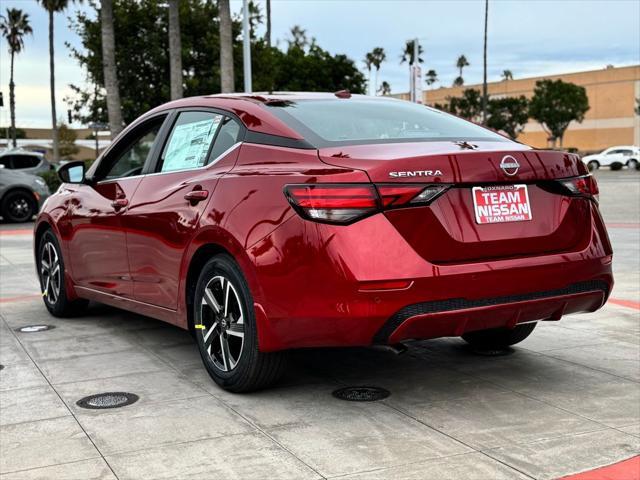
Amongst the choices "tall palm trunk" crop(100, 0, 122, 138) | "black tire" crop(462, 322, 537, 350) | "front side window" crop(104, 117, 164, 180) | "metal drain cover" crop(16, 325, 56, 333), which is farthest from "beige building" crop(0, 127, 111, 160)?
"black tire" crop(462, 322, 537, 350)

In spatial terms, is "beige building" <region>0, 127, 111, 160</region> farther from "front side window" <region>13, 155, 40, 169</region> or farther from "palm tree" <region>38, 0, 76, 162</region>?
"front side window" <region>13, 155, 40, 169</region>

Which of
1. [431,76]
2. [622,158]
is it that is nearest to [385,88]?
[431,76]

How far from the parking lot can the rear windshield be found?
140 cm

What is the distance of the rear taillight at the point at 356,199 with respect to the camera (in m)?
3.97

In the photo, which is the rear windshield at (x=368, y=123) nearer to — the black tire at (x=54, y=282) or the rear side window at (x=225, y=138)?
the rear side window at (x=225, y=138)

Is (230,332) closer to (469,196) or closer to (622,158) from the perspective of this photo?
(469,196)

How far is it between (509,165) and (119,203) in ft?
9.24

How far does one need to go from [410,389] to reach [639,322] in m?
2.71

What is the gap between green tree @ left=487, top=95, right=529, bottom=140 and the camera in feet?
254

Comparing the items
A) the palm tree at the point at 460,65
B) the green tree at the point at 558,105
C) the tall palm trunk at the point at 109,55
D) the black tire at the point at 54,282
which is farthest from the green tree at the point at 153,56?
the palm tree at the point at 460,65

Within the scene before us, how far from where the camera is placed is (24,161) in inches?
831

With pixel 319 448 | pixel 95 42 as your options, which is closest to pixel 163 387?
pixel 319 448

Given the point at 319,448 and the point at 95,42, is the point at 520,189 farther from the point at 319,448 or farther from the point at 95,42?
the point at 95,42

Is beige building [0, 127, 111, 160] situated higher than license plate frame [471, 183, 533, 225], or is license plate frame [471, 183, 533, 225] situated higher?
beige building [0, 127, 111, 160]
